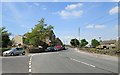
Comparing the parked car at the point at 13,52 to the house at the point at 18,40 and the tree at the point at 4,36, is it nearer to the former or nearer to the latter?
the tree at the point at 4,36

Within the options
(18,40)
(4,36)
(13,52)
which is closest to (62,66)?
(13,52)

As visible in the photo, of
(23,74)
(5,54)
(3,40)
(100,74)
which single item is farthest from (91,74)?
(3,40)

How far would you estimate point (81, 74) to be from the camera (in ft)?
45.9

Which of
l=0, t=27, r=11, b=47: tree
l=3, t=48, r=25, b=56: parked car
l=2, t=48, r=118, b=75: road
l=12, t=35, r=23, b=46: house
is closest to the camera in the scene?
l=2, t=48, r=118, b=75: road

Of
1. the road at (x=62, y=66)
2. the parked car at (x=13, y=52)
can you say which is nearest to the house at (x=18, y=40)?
the parked car at (x=13, y=52)

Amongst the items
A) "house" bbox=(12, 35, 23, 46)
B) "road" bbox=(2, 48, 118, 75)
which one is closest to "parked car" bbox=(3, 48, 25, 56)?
"road" bbox=(2, 48, 118, 75)

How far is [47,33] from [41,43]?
4081mm

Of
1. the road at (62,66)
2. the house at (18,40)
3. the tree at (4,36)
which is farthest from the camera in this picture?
the house at (18,40)

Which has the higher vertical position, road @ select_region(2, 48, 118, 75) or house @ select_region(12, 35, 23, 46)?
house @ select_region(12, 35, 23, 46)

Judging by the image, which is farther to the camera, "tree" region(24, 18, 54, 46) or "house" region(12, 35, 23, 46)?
"house" region(12, 35, 23, 46)

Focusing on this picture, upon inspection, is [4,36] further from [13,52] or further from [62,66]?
[62,66]

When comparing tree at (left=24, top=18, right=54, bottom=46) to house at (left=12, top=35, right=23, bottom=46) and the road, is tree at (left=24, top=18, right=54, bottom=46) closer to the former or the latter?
house at (left=12, top=35, right=23, bottom=46)

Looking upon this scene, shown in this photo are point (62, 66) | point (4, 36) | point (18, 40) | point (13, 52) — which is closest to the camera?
point (62, 66)

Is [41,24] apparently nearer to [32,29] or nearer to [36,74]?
[32,29]
